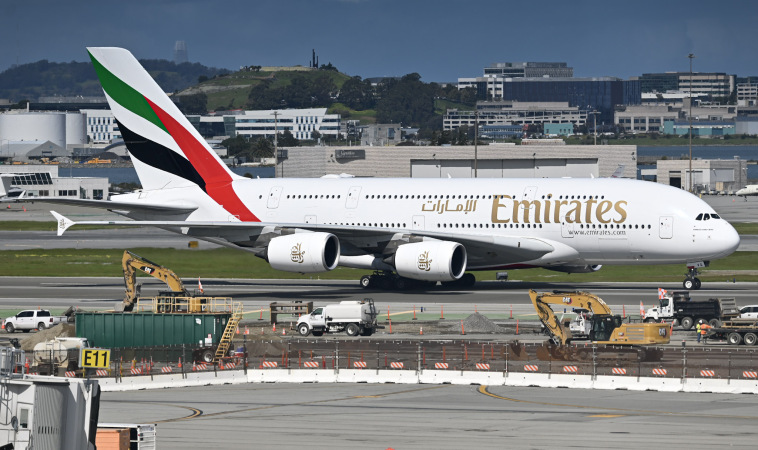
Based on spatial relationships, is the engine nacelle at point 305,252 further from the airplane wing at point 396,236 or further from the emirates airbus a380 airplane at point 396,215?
the airplane wing at point 396,236

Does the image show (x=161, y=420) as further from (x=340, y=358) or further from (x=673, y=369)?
(x=673, y=369)

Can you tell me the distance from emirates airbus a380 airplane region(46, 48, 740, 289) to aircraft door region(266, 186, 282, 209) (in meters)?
0.06

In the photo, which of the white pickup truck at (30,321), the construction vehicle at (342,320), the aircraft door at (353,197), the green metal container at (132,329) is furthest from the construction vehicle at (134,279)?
the aircraft door at (353,197)

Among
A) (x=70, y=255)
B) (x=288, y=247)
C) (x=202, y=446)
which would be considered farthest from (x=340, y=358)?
(x=70, y=255)

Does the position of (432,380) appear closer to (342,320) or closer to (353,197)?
(342,320)

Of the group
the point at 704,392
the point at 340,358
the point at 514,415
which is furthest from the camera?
the point at 340,358

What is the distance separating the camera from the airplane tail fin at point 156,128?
7119 cm

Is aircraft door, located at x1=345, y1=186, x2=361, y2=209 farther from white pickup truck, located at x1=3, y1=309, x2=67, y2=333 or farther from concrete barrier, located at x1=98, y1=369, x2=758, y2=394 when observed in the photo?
concrete barrier, located at x1=98, y1=369, x2=758, y2=394

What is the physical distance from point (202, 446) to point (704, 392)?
675 inches

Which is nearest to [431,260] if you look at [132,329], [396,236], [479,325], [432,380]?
[396,236]

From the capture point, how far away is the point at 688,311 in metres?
52.4

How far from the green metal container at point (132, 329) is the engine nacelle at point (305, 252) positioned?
15.1 metres

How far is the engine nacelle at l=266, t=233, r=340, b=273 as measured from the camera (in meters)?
64.1

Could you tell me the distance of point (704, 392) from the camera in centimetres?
3912
